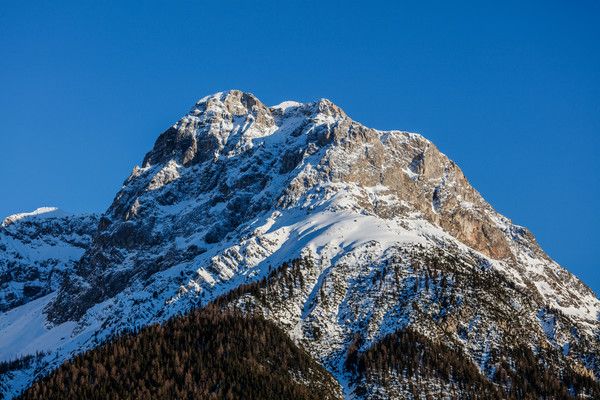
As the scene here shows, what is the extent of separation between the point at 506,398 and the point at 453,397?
15.6m

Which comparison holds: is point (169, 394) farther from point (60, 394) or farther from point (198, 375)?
point (60, 394)

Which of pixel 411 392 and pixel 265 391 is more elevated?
pixel 411 392

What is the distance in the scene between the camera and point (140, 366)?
199125 millimetres

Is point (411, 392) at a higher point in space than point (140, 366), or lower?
higher

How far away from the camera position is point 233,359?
195 meters

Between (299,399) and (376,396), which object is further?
(376,396)

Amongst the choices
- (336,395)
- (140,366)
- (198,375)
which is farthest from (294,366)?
(140,366)

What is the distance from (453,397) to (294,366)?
44499 millimetres

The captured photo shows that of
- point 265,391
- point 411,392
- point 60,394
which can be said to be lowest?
point 60,394

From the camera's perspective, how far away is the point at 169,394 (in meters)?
185

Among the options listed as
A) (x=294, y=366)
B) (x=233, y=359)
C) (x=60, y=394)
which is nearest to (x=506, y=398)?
(x=294, y=366)

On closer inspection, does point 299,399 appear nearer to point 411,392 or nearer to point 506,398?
point 411,392

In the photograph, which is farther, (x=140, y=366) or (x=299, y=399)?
Answer: (x=140, y=366)

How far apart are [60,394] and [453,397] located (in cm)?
10734
